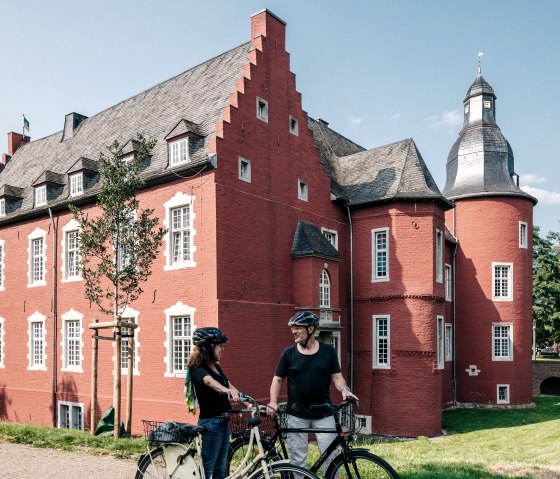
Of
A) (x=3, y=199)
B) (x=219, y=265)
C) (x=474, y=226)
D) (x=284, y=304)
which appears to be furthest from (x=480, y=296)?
(x=3, y=199)

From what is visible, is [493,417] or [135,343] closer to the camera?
[135,343]

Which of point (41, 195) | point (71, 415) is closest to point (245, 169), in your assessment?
point (41, 195)

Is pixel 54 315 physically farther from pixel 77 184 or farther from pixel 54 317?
pixel 77 184

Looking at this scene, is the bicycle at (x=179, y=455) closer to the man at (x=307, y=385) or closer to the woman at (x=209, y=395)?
the woman at (x=209, y=395)

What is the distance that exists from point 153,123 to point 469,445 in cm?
1652

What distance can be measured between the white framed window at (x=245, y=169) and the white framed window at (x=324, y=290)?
465 cm

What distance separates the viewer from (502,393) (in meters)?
29.3

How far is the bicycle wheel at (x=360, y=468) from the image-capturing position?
5.45m

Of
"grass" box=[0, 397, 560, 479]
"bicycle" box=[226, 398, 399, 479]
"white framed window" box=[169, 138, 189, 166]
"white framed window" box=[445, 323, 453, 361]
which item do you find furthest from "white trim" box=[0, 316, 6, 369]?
"bicycle" box=[226, 398, 399, 479]

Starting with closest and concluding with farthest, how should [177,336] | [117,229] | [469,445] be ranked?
[117,229] < [177,336] < [469,445]

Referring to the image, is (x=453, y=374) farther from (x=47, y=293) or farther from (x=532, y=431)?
(x=47, y=293)

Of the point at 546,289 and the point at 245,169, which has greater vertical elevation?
the point at 245,169

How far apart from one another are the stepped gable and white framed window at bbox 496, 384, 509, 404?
1111 cm

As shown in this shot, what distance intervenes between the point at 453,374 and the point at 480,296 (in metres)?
4.37
